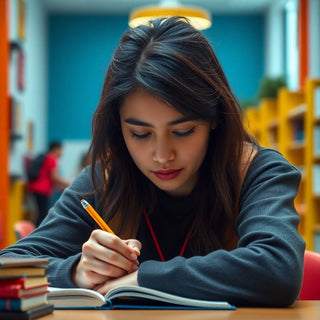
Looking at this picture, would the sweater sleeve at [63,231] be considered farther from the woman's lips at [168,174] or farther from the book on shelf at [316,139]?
→ the book on shelf at [316,139]

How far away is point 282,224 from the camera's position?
46.3 inches

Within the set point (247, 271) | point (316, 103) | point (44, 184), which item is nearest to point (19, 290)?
point (247, 271)

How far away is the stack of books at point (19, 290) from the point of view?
0.86 meters

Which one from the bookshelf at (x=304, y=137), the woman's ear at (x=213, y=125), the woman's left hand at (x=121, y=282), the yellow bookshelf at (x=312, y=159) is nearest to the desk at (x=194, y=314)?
the woman's left hand at (x=121, y=282)

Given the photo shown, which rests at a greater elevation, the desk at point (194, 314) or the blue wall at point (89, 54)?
the blue wall at point (89, 54)

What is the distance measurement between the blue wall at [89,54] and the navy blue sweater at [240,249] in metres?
8.95

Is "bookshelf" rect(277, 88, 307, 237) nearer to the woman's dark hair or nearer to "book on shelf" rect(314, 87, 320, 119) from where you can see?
"book on shelf" rect(314, 87, 320, 119)

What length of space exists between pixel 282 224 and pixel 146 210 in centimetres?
41

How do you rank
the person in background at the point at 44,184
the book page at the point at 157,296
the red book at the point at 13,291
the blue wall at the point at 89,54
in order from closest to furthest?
the red book at the point at 13,291 → the book page at the point at 157,296 → the person in background at the point at 44,184 → the blue wall at the point at 89,54

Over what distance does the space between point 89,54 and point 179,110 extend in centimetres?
930

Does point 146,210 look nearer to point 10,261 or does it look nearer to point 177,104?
point 177,104

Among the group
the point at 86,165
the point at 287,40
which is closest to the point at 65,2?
the point at 287,40

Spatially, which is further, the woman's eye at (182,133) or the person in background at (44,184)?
the person in background at (44,184)

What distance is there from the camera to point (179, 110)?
1.27 meters
